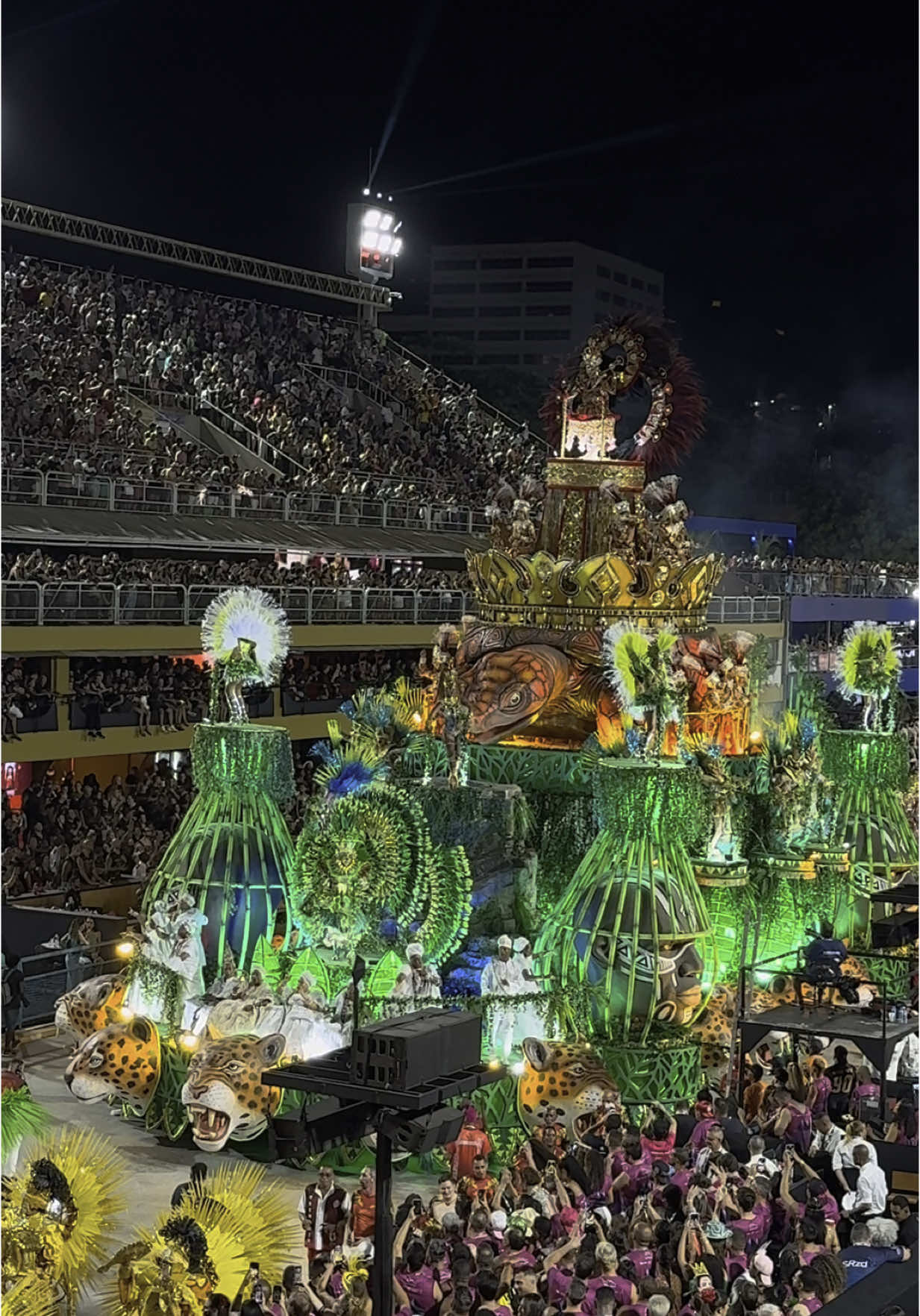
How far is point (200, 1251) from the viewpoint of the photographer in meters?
10.4

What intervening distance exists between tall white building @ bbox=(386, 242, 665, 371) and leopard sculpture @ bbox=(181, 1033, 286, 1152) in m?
37.5

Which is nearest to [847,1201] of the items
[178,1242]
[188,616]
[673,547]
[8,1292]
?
[178,1242]

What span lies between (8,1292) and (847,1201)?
456 cm

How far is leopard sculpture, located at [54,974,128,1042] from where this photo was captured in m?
→ 15.0

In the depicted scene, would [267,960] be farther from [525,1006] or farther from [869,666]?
[869,666]

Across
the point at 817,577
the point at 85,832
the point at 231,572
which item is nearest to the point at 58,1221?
the point at 85,832

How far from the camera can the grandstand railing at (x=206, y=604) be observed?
23281 millimetres

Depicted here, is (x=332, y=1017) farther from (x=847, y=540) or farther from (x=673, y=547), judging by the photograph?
(x=847, y=540)

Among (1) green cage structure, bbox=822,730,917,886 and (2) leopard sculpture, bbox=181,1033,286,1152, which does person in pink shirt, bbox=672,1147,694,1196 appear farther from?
(1) green cage structure, bbox=822,730,917,886

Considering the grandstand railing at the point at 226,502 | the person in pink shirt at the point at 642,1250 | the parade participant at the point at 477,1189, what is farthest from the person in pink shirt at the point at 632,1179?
the grandstand railing at the point at 226,502

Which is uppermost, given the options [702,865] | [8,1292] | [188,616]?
[188,616]

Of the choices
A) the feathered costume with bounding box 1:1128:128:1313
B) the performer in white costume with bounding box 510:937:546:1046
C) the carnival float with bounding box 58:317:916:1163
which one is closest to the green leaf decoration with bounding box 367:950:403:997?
the carnival float with bounding box 58:317:916:1163

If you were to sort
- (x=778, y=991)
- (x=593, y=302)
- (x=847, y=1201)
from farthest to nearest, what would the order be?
(x=593, y=302)
(x=778, y=991)
(x=847, y=1201)

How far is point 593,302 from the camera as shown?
2020 inches
